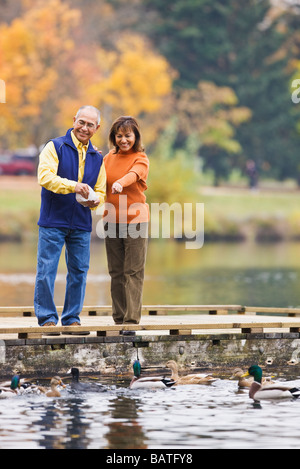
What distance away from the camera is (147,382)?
1293cm

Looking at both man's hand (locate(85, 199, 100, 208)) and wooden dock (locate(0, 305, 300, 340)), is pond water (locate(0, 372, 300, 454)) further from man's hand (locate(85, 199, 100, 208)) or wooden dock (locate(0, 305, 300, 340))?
man's hand (locate(85, 199, 100, 208))

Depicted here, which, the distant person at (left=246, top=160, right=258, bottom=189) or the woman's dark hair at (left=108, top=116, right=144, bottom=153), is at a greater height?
the distant person at (left=246, top=160, right=258, bottom=189)

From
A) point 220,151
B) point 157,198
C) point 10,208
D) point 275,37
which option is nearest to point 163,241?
point 157,198

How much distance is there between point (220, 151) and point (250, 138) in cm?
222

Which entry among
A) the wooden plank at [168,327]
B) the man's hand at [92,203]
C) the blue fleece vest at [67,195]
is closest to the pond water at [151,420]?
the wooden plank at [168,327]

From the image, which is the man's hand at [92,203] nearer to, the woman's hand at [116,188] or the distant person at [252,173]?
the woman's hand at [116,188]

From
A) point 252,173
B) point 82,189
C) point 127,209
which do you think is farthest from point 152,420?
point 252,173

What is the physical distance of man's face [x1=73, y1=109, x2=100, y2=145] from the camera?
12672 millimetres

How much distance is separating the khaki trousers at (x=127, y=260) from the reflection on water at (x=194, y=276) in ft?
37.6

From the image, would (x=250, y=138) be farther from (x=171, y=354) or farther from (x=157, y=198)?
(x=171, y=354)

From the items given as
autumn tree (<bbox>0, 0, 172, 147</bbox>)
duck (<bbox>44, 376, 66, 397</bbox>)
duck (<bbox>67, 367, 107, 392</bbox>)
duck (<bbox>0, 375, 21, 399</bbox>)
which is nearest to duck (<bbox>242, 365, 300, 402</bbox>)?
duck (<bbox>67, 367, 107, 392</bbox>)

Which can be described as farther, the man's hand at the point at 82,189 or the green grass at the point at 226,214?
the green grass at the point at 226,214

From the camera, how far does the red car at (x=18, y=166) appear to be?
6262 cm

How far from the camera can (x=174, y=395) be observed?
1277 centimetres
